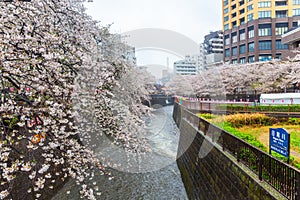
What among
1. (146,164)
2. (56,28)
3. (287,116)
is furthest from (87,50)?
(287,116)

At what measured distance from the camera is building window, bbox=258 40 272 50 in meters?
50.2

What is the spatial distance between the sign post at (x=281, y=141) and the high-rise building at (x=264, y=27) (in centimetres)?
5034

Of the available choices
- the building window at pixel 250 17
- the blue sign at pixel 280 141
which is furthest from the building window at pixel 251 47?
the blue sign at pixel 280 141

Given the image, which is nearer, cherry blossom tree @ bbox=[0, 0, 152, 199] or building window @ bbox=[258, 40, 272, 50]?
cherry blossom tree @ bbox=[0, 0, 152, 199]

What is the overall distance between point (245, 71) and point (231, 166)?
31752mm

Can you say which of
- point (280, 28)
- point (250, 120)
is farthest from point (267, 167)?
point (280, 28)

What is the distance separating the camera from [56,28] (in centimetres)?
661

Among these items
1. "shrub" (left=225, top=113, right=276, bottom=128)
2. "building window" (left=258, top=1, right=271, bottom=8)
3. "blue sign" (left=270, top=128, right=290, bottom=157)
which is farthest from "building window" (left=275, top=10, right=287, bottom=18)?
"blue sign" (left=270, top=128, right=290, bottom=157)

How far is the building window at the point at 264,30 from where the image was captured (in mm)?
50188

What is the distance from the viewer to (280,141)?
535 cm

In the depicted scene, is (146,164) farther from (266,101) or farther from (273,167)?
(266,101)

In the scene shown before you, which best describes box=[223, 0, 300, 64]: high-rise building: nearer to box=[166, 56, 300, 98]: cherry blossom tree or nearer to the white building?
box=[166, 56, 300, 98]: cherry blossom tree

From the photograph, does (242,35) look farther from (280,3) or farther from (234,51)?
(280,3)

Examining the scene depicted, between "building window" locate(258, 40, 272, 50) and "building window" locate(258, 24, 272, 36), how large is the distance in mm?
1800
